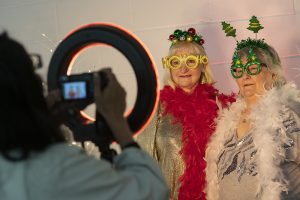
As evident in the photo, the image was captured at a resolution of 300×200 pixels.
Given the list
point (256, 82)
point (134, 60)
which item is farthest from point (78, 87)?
point (256, 82)

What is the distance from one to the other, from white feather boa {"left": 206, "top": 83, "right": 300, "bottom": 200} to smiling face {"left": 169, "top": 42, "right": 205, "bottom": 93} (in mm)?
239

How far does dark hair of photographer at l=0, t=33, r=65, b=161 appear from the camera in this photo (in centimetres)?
75

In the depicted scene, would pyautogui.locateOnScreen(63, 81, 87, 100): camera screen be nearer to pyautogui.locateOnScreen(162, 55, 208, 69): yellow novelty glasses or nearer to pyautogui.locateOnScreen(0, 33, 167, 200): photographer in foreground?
pyautogui.locateOnScreen(0, 33, 167, 200): photographer in foreground

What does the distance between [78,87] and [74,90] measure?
0.01 metres

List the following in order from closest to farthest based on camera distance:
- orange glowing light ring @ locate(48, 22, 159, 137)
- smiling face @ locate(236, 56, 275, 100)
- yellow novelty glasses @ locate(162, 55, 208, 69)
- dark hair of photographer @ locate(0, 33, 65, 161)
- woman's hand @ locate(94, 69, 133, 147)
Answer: dark hair of photographer @ locate(0, 33, 65, 161)
woman's hand @ locate(94, 69, 133, 147)
orange glowing light ring @ locate(48, 22, 159, 137)
smiling face @ locate(236, 56, 275, 100)
yellow novelty glasses @ locate(162, 55, 208, 69)

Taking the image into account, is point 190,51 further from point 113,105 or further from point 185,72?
point 113,105

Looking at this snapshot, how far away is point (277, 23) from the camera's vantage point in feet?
8.22

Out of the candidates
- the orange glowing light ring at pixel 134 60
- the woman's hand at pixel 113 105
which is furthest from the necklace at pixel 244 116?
the woman's hand at pixel 113 105

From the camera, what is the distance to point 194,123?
7.09ft

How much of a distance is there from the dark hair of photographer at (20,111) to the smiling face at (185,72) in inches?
58.0

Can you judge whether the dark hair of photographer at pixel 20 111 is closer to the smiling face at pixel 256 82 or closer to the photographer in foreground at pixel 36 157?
the photographer in foreground at pixel 36 157

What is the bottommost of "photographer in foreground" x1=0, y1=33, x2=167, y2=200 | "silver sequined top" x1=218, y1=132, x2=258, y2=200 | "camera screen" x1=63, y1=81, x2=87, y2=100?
"silver sequined top" x1=218, y1=132, x2=258, y2=200

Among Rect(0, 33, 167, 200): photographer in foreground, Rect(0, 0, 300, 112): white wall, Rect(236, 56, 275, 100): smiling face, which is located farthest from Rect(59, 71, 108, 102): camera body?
Rect(0, 0, 300, 112): white wall

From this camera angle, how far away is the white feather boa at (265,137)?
1.74m
